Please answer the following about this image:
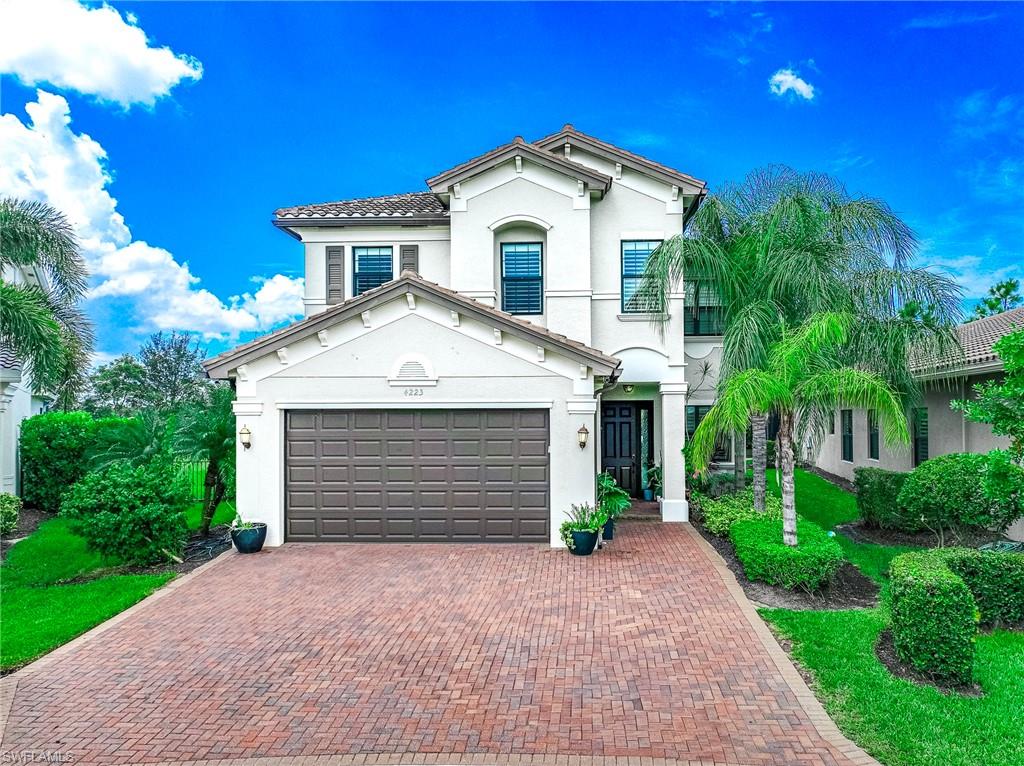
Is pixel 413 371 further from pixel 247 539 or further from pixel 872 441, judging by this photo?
pixel 872 441

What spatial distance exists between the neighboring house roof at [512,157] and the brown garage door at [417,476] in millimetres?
5808

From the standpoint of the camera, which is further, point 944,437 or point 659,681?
point 944,437

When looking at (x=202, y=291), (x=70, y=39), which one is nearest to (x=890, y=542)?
(x=70, y=39)

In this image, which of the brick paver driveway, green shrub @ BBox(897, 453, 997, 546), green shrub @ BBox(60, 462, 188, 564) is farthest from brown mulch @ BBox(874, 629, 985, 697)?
green shrub @ BBox(60, 462, 188, 564)

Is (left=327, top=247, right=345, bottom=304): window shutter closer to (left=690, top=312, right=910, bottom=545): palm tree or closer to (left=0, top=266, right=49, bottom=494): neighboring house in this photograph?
(left=0, top=266, right=49, bottom=494): neighboring house

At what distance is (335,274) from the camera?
630 inches

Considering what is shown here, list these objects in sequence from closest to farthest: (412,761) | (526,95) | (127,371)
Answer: (412,761) < (526,95) < (127,371)

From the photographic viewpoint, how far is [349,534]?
1236 centimetres

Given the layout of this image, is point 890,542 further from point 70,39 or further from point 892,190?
point 892,190

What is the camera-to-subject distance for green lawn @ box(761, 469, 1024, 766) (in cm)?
496

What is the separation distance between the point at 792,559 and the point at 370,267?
11922 millimetres

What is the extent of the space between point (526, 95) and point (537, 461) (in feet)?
53.9

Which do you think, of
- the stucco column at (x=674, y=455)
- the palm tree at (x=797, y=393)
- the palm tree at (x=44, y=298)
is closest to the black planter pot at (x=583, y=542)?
the palm tree at (x=797, y=393)

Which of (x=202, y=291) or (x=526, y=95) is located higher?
(x=526, y=95)
